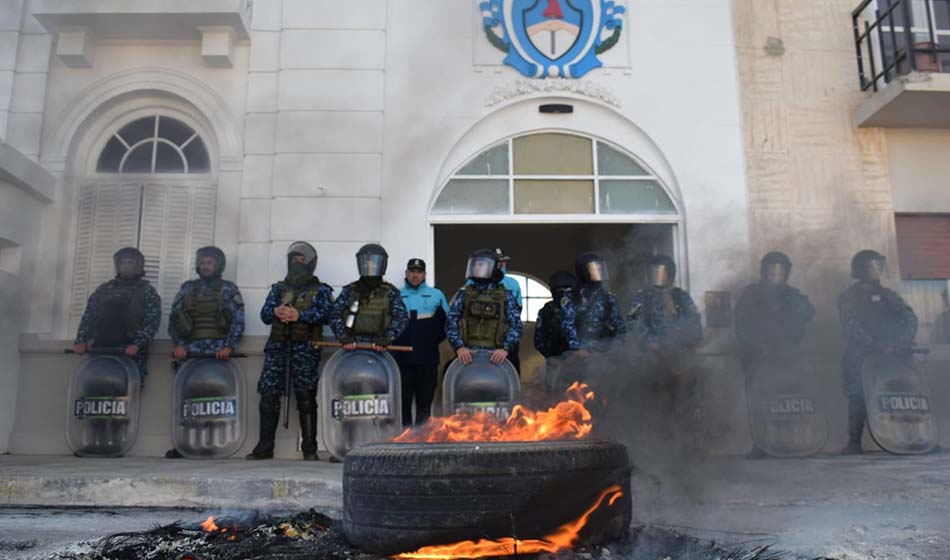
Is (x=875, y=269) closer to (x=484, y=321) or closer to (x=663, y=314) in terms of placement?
(x=663, y=314)

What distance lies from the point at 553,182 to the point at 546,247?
3.95 meters

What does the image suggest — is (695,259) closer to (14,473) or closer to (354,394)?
(354,394)

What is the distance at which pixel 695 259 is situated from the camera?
24.3 ft

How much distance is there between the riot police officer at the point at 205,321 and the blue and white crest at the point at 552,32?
3600 mm

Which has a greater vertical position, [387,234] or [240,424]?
[387,234]

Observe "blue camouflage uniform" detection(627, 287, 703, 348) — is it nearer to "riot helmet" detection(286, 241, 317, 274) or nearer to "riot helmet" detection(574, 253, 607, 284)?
"riot helmet" detection(574, 253, 607, 284)

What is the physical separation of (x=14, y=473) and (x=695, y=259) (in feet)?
19.2

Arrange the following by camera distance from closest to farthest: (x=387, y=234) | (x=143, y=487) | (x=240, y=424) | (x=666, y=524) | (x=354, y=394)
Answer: (x=666, y=524), (x=143, y=487), (x=354, y=394), (x=240, y=424), (x=387, y=234)

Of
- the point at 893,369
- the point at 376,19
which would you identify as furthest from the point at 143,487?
the point at 893,369

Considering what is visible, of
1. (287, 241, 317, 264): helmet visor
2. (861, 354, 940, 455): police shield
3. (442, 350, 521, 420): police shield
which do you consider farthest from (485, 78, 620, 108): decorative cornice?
(861, 354, 940, 455): police shield

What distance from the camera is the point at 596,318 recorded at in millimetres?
6355

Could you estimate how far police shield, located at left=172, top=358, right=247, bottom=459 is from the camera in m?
6.45

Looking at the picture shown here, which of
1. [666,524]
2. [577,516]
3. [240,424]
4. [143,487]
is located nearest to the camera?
[577,516]

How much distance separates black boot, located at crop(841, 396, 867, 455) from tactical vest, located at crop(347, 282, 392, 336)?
4.03 meters
